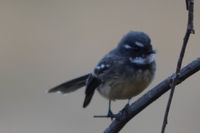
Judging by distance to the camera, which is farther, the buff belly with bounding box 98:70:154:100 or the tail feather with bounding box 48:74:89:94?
the tail feather with bounding box 48:74:89:94

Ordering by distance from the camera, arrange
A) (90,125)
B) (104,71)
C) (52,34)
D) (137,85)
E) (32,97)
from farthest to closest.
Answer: (52,34) → (32,97) → (90,125) → (104,71) → (137,85)

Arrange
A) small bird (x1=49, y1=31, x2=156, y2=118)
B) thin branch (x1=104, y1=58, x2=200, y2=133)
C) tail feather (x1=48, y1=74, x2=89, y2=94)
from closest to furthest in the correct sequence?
thin branch (x1=104, y1=58, x2=200, y2=133) < small bird (x1=49, y1=31, x2=156, y2=118) < tail feather (x1=48, y1=74, x2=89, y2=94)

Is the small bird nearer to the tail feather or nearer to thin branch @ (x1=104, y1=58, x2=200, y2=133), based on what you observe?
the tail feather

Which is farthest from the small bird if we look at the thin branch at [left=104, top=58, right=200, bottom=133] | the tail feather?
the thin branch at [left=104, top=58, right=200, bottom=133]

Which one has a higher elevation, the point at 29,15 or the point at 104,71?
the point at 104,71

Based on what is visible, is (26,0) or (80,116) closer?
(80,116)

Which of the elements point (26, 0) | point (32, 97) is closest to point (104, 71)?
point (32, 97)

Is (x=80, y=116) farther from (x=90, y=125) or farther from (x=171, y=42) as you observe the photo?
(x=171, y=42)

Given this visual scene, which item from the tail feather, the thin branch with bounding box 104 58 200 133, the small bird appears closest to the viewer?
the thin branch with bounding box 104 58 200 133
